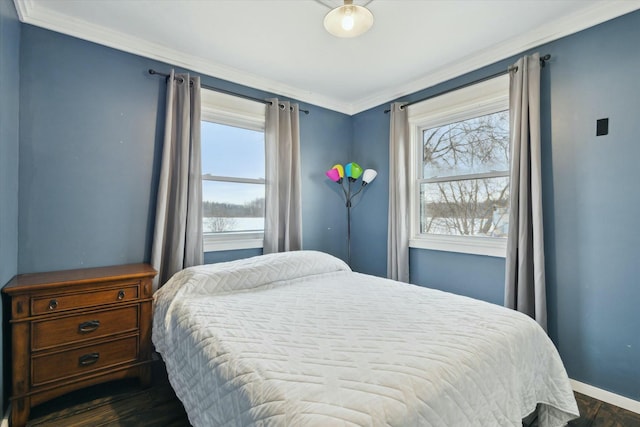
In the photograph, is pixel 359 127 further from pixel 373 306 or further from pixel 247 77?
pixel 373 306

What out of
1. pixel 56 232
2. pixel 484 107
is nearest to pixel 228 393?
pixel 56 232

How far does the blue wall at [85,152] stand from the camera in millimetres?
1995

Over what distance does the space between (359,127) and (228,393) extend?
10.7ft

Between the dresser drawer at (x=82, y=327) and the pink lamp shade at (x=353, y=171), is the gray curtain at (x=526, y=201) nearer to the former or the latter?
the pink lamp shade at (x=353, y=171)

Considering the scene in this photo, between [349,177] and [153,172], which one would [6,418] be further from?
[349,177]

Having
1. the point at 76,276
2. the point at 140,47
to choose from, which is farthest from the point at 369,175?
the point at 76,276

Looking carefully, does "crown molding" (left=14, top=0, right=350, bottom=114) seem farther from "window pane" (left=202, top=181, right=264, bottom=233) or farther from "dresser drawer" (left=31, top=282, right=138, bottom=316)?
"dresser drawer" (left=31, top=282, right=138, bottom=316)

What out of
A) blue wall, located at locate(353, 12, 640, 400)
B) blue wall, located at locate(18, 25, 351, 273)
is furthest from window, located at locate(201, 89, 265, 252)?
blue wall, located at locate(353, 12, 640, 400)

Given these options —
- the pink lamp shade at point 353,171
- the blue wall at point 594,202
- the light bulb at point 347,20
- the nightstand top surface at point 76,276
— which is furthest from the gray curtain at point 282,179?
the blue wall at point 594,202

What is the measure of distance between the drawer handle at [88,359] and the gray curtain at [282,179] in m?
1.50

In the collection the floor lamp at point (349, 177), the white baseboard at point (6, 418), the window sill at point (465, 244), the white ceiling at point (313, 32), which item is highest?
the white ceiling at point (313, 32)

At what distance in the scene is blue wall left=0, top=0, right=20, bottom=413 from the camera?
1.61 metres

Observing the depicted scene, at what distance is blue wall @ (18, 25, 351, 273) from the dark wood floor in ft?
2.85

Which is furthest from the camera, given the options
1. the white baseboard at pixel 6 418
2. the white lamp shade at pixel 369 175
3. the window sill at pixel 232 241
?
the white lamp shade at pixel 369 175
